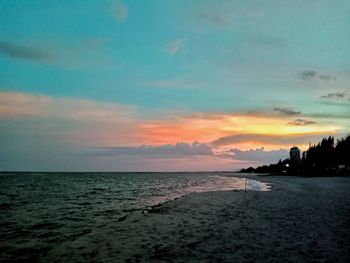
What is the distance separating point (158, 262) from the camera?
424 inches

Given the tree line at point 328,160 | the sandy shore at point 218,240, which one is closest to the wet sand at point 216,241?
the sandy shore at point 218,240

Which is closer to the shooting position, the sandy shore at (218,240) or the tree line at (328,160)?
the sandy shore at (218,240)

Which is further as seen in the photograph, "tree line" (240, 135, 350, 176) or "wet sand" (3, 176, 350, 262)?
"tree line" (240, 135, 350, 176)

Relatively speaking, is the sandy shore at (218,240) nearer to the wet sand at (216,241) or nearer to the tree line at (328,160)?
the wet sand at (216,241)

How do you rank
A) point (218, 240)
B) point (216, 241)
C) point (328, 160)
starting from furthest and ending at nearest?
point (328, 160) → point (218, 240) → point (216, 241)

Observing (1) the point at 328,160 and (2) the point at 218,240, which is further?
(1) the point at 328,160

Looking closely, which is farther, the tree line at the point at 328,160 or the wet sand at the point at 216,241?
the tree line at the point at 328,160

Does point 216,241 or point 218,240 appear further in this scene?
point 218,240

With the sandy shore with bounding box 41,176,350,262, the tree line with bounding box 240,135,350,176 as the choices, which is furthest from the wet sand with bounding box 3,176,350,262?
the tree line with bounding box 240,135,350,176

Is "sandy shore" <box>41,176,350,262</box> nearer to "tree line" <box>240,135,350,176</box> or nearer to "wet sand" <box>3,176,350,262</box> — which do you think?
"wet sand" <box>3,176,350,262</box>

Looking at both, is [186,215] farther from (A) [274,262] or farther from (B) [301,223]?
(A) [274,262]

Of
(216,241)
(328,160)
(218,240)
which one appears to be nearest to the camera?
(216,241)

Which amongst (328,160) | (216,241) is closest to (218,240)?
(216,241)

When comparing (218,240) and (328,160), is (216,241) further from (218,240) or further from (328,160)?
(328,160)
